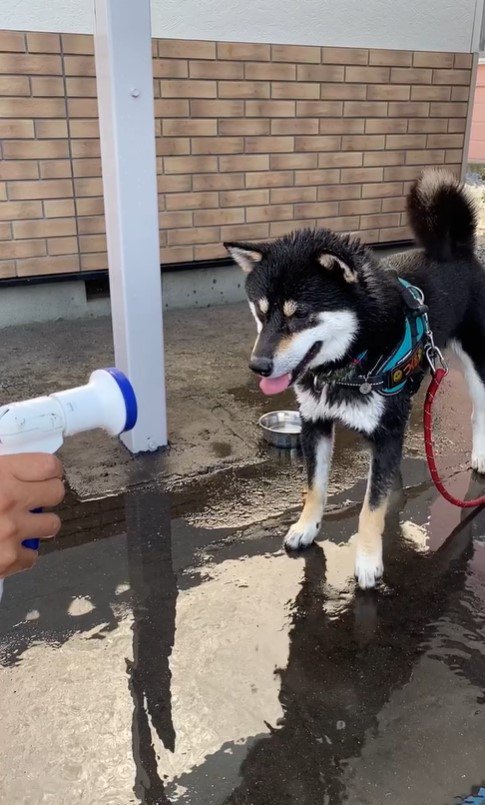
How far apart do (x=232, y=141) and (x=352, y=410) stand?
164 inches

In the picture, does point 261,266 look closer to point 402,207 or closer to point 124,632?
point 124,632

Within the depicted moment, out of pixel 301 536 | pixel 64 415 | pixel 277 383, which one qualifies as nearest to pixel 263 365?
pixel 277 383

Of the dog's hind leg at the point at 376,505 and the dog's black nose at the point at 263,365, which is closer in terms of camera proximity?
the dog's black nose at the point at 263,365

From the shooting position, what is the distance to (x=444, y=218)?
3.23 m

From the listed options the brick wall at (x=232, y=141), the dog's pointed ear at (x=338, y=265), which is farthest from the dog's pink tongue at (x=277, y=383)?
the brick wall at (x=232, y=141)

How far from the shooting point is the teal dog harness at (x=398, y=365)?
8.63ft

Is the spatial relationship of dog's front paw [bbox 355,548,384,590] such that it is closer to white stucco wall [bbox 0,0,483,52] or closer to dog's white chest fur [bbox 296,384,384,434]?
dog's white chest fur [bbox 296,384,384,434]

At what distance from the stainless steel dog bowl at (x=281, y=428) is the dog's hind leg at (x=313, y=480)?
88cm

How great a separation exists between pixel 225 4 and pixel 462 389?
12.2 feet

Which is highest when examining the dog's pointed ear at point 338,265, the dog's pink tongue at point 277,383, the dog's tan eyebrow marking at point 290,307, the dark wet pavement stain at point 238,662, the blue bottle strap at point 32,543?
the dog's pointed ear at point 338,265

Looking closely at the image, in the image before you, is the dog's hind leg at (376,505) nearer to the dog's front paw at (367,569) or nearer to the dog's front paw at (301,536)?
the dog's front paw at (367,569)

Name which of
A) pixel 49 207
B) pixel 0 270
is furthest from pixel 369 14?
pixel 0 270

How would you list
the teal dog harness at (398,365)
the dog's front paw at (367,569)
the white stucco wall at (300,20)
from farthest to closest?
the white stucco wall at (300,20), the dog's front paw at (367,569), the teal dog harness at (398,365)

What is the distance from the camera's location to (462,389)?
4918mm
